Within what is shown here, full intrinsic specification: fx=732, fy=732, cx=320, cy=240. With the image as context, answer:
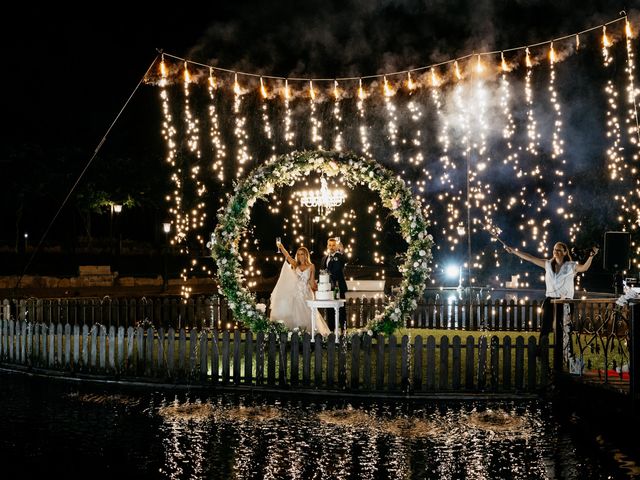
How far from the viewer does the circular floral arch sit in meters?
15.5

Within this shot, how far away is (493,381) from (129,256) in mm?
45726

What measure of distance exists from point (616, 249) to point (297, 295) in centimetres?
788

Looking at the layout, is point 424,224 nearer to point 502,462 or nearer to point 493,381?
point 493,381

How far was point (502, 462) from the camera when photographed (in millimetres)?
8102

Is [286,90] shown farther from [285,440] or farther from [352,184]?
[285,440]

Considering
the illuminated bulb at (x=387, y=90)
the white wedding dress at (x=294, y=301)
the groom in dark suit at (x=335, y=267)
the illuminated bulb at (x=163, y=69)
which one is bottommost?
the white wedding dress at (x=294, y=301)

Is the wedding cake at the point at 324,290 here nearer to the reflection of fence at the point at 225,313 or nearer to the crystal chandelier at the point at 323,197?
the reflection of fence at the point at 225,313

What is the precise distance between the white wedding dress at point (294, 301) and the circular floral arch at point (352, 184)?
57.8 inches

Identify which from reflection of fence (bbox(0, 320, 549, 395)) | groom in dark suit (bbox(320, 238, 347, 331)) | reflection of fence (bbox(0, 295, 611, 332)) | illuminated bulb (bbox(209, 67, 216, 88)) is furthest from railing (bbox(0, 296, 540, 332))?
illuminated bulb (bbox(209, 67, 216, 88))

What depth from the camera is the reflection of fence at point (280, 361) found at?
11.9 metres

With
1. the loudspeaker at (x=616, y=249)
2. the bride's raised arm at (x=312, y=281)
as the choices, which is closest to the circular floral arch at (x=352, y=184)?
the bride's raised arm at (x=312, y=281)

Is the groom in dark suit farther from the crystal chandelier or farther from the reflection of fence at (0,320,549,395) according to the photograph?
the crystal chandelier

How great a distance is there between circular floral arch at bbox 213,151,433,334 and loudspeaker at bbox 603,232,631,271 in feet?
16.9

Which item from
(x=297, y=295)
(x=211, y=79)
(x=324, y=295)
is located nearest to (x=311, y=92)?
(x=211, y=79)
